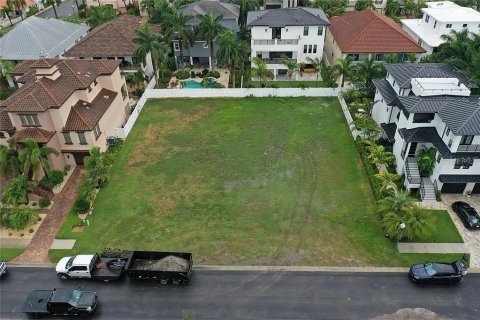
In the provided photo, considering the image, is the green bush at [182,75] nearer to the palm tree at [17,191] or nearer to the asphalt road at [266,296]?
the palm tree at [17,191]

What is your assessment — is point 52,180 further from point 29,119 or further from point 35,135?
point 29,119

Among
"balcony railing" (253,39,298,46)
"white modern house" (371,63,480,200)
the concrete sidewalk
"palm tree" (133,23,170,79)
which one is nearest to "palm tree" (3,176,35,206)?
"palm tree" (133,23,170,79)

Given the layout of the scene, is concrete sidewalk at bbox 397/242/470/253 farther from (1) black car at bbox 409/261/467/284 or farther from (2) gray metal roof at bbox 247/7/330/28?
(2) gray metal roof at bbox 247/7/330/28

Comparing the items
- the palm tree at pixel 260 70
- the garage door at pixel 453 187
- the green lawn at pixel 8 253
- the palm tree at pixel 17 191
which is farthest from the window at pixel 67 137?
the garage door at pixel 453 187

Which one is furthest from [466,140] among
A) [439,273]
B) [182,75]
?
[182,75]

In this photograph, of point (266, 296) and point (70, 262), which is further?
point (70, 262)

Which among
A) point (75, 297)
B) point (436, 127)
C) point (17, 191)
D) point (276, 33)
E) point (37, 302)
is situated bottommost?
point (37, 302)
